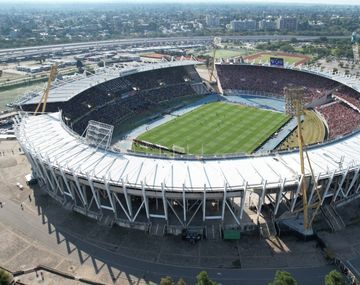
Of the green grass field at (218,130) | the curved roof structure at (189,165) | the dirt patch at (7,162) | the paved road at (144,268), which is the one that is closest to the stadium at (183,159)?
the curved roof structure at (189,165)

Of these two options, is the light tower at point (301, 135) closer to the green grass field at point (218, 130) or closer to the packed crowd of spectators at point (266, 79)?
the green grass field at point (218, 130)

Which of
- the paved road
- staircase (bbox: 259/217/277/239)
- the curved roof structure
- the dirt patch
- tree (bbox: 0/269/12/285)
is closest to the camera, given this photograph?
tree (bbox: 0/269/12/285)

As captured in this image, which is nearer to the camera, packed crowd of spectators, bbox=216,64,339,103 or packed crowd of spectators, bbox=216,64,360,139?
packed crowd of spectators, bbox=216,64,360,139

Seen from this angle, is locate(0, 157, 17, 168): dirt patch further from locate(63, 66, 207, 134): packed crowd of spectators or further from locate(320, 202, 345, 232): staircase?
locate(320, 202, 345, 232): staircase

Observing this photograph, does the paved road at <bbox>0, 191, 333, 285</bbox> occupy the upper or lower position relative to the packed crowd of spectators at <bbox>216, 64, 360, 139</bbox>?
upper

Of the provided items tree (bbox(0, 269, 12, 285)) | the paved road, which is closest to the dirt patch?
the paved road

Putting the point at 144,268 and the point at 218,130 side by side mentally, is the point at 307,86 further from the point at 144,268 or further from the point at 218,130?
the point at 144,268

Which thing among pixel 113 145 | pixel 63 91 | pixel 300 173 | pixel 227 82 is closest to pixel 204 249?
pixel 300 173
